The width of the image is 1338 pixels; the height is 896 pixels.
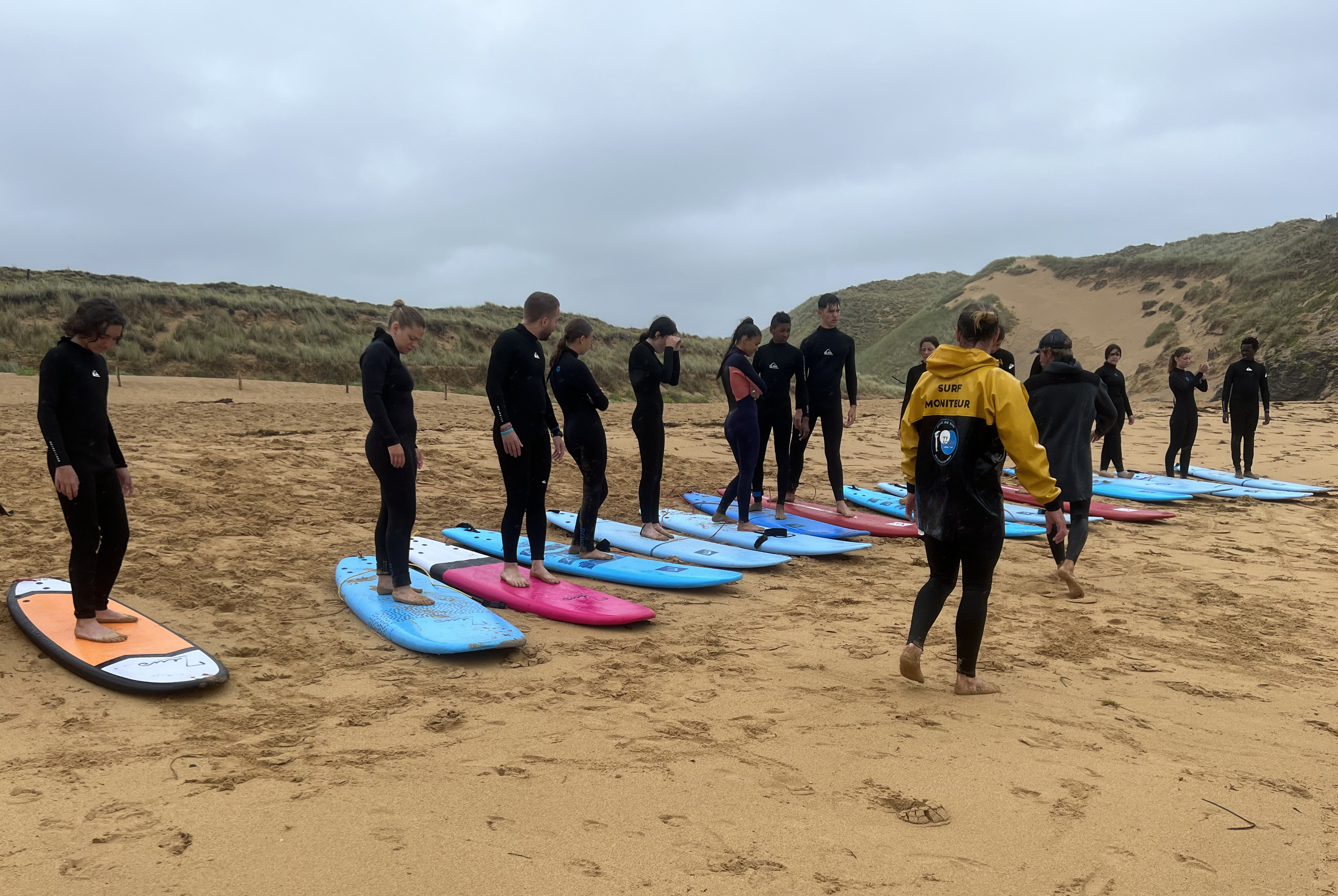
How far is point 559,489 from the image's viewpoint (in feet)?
31.1

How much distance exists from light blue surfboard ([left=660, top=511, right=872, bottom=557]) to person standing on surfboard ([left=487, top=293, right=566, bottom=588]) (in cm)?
210

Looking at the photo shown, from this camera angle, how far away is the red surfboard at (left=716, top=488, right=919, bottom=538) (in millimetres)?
7648

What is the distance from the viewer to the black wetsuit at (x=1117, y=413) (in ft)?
30.7

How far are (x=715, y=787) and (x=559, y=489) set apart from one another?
6.88 meters

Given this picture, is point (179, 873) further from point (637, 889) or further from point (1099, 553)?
point (1099, 553)

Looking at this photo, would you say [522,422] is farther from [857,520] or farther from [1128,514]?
[1128,514]

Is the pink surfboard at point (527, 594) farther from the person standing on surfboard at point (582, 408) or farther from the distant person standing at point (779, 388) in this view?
the distant person standing at point (779, 388)

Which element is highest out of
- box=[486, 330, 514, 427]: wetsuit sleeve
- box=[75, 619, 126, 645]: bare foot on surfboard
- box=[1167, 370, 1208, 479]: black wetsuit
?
box=[486, 330, 514, 427]: wetsuit sleeve

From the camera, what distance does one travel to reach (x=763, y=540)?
679cm

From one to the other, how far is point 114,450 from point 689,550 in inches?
151

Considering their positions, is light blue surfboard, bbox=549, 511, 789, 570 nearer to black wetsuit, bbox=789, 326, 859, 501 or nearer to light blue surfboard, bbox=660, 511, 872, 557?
light blue surfboard, bbox=660, 511, 872, 557

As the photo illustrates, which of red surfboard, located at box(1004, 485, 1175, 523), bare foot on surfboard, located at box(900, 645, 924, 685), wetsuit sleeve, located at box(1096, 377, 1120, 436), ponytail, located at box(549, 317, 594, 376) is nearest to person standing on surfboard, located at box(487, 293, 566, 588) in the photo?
ponytail, located at box(549, 317, 594, 376)

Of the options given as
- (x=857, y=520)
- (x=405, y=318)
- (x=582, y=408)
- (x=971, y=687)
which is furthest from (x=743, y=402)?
(x=971, y=687)

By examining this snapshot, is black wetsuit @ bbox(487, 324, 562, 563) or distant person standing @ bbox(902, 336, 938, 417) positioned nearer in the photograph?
black wetsuit @ bbox(487, 324, 562, 563)
